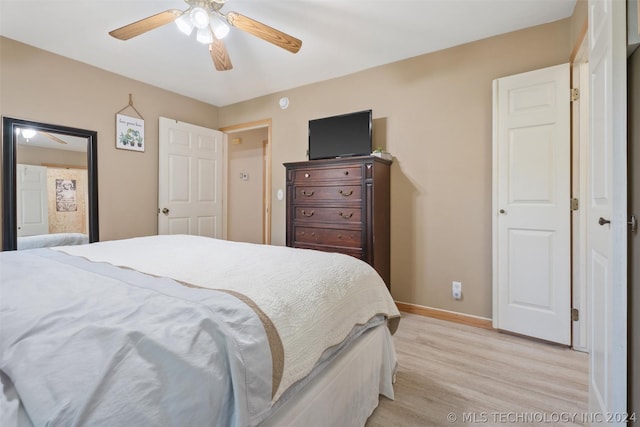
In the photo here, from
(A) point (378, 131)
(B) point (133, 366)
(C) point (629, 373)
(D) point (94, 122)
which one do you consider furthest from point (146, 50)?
(C) point (629, 373)

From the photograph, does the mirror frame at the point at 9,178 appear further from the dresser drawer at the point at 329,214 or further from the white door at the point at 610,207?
the white door at the point at 610,207

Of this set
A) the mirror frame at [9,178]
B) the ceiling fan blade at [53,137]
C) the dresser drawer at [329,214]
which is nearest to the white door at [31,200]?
the mirror frame at [9,178]

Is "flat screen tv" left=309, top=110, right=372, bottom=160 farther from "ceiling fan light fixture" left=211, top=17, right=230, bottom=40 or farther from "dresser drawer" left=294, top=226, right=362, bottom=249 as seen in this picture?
"ceiling fan light fixture" left=211, top=17, right=230, bottom=40

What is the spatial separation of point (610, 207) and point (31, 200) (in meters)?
4.16

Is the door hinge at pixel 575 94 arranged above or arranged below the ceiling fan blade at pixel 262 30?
below

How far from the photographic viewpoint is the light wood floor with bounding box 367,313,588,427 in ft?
4.98

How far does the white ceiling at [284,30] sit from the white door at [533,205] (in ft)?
1.87

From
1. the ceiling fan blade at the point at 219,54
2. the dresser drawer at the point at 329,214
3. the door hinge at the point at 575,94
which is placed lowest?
the dresser drawer at the point at 329,214

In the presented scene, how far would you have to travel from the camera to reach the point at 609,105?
1100 millimetres

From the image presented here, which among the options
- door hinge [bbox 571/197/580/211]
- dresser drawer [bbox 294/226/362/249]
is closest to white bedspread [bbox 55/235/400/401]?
dresser drawer [bbox 294/226/362/249]

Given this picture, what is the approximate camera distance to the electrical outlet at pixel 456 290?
9.00 ft

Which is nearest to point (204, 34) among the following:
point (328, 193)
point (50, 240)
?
point (328, 193)

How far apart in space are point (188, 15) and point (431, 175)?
7.76ft

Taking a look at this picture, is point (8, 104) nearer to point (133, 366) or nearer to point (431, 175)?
point (133, 366)
